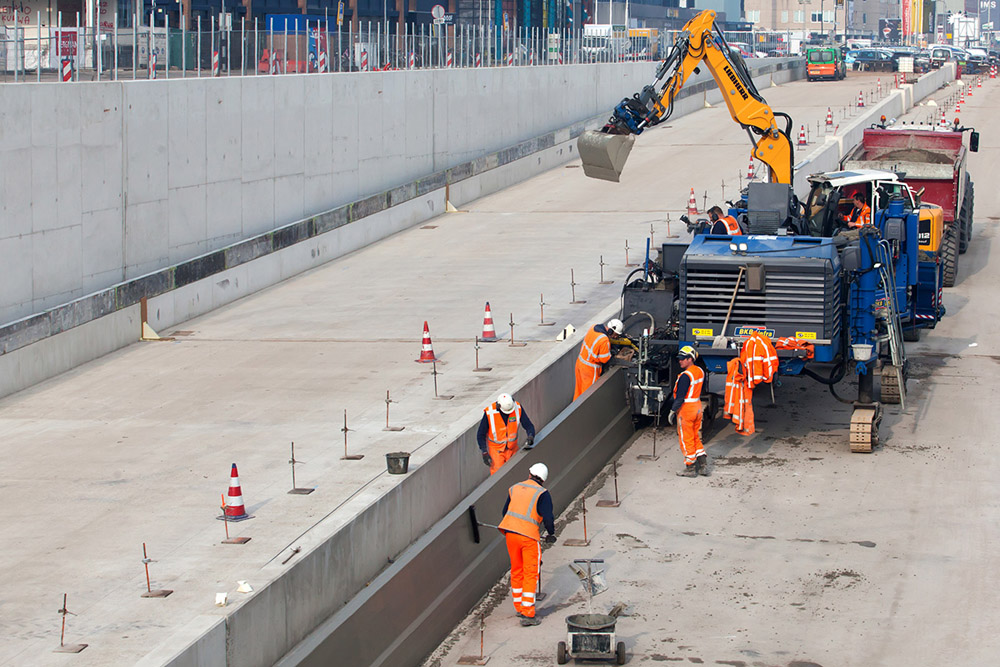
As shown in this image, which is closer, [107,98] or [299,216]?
[107,98]

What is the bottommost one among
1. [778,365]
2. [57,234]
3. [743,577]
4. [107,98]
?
[743,577]

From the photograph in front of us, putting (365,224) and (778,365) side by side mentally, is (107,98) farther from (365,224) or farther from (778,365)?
(778,365)

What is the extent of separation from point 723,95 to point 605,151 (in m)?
2.52

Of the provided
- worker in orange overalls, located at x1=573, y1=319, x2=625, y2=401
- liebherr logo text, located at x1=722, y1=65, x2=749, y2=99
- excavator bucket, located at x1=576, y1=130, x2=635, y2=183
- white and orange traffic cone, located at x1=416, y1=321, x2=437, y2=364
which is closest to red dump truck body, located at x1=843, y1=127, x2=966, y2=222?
liebherr logo text, located at x1=722, y1=65, x2=749, y2=99

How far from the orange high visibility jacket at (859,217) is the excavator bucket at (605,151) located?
11.5 feet

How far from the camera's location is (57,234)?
22578 millimetres

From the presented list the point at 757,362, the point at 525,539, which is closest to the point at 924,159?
the point at 757,362

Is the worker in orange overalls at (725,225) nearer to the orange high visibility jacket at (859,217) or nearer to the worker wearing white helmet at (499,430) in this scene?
the orange high visibility jacket at (859,217)

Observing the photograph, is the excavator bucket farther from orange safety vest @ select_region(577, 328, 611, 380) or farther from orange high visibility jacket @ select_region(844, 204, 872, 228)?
orange safety vest @ select_region(577, 328, 611, 380)

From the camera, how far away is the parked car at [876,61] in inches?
3386

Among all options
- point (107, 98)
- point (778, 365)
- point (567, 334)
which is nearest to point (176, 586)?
point (778, 365)

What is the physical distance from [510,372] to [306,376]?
9.87 ft

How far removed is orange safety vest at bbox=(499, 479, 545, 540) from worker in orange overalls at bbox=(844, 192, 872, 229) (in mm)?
9345

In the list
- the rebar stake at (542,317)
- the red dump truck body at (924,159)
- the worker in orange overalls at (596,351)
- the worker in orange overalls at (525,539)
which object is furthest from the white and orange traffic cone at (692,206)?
the worker in orange overalls at (525,539)
